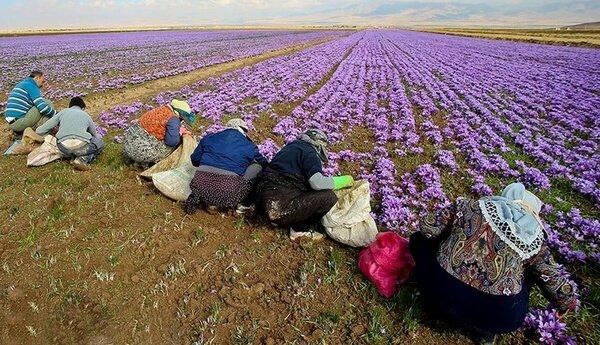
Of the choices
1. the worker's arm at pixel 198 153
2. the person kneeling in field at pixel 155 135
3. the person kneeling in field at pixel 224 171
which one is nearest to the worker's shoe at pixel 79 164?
the person kneeling in field at pixel 155 135

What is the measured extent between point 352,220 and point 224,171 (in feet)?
7.57

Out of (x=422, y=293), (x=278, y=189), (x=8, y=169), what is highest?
(x=278, y=189)

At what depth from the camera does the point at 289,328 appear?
446 centimetres

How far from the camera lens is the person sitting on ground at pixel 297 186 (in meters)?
5.65

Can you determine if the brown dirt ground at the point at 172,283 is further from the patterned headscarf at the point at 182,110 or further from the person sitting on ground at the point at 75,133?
the patterned headscarf at the point at 182,110

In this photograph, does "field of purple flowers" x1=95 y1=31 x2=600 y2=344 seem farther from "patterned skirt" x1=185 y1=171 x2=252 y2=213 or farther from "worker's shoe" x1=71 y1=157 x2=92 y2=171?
"worker's shoe" x1=71 y1=157 x2=92 y2=171

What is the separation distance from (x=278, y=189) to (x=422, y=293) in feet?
8.21

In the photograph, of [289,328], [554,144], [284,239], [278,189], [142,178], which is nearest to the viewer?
[289,328]

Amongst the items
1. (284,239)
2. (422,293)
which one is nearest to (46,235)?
(284,239)

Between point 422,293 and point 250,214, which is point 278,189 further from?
point 422,293

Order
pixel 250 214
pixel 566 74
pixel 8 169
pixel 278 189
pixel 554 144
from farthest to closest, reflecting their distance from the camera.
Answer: pixel 566 74, pixel 554 144, pixel 8 169, pixel 250 214, pixel 278 189

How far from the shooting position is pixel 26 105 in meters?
9.84

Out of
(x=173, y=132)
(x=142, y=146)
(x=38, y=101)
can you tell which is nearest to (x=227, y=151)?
(x=173, y=132)

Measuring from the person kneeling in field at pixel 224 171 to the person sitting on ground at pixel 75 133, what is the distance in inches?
146
